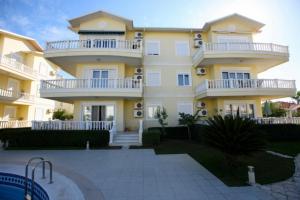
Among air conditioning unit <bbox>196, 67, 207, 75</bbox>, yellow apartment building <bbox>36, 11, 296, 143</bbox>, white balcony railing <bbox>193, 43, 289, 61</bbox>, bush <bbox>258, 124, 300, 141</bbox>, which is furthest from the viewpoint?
air conditioning unit <bbox>196, 67, 207, 75</bbox>

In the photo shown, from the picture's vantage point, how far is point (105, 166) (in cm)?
760

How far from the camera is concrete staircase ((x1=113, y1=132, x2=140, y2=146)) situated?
522 inches

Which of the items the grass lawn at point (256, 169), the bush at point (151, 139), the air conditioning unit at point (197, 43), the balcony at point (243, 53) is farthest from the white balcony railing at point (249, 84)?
the grass lawn at point (256, 169)

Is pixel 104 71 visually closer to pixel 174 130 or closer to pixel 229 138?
pixel 174 130

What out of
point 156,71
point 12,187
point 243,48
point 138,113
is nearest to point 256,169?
point 12,187

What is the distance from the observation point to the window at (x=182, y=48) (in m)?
18.0

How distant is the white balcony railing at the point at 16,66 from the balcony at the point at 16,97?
2613 mm

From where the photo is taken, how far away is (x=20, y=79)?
21.3 meters

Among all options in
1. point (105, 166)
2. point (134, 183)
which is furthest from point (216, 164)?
point (105, 166)

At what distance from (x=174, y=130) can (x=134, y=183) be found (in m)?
11.0

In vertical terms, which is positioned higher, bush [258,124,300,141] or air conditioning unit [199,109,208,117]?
air conditioning unit [199,109,208,117]

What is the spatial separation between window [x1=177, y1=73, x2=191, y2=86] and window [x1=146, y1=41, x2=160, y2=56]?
344 centimetres

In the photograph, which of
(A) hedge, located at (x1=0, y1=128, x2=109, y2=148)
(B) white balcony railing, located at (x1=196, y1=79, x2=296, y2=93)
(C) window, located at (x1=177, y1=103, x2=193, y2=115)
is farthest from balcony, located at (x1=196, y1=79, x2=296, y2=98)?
(A) hedge, located at (x1=0, y1=128, x2=109, y2=148)

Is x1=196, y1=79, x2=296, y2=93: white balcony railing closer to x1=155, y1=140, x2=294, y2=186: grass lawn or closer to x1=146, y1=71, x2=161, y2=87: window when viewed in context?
x1=146, y1=71, x2=161, y2=87: window
